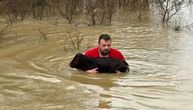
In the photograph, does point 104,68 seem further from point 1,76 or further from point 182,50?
point 182,50

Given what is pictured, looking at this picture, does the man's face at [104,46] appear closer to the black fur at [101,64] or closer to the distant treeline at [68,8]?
the black fur at [101,64]

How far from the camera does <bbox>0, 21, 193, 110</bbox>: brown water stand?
23.2 ft

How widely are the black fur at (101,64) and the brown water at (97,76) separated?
6.5 inches

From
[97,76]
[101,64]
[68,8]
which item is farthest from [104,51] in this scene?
[68,8]

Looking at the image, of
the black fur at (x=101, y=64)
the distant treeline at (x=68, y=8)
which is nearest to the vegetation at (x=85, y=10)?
the distant treeline at (x=68, y=8)

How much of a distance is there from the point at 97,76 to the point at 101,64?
1.03 feet

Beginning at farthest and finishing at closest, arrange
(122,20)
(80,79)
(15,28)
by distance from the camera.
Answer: (122,20) → (15,28) → (80,79)

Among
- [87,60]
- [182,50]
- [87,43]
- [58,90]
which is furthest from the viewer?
[87,43]

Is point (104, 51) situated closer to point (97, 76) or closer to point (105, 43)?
point (105, 43)

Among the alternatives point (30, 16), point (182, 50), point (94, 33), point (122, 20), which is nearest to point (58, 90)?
point (182, 50)

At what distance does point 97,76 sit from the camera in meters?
9.17

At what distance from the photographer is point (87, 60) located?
31.1ft

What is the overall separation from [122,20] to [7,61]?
843cm

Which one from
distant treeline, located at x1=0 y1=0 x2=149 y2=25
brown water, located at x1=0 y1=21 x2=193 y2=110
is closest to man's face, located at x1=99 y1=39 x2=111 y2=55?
brown water, located at x1=0 y1=21 x2=193 y2=110
